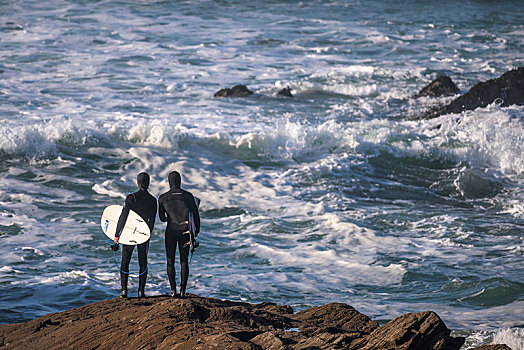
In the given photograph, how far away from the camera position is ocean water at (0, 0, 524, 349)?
30.8ft

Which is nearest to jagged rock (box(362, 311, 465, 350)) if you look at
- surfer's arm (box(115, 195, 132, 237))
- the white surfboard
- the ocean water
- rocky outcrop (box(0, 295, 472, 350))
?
rocky outcrop (box(0, 295, 472, 350))

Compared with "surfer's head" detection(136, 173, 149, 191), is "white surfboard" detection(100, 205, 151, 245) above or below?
below

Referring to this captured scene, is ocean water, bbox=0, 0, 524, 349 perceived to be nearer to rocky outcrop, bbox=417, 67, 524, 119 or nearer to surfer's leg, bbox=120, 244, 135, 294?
rocky outcrop, bbox=417, 67, 524, 119

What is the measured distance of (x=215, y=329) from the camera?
214 inches

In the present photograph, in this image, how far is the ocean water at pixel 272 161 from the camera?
9.38 meters

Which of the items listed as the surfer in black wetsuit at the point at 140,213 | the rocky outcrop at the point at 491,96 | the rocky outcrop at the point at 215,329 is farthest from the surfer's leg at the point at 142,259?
the rocky outcrop at the point at 491,96

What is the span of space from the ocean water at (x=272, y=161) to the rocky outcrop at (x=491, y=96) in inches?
16.7

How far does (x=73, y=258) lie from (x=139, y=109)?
10.9 metres

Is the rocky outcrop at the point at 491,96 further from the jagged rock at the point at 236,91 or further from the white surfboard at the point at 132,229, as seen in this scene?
the white surfboard at the point at 132,229

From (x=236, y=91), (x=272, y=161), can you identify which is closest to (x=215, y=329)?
(x=272, y=161)

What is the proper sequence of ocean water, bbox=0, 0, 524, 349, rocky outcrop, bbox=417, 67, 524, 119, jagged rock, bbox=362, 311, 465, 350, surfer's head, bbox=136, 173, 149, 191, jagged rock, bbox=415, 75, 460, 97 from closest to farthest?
1. jagged rock, bbox=362, 311, 465, 350
2. surfer's head, bbox=136, 173, 149, 191
3. ocean water, bbox=0, 0, 524, 349
4. rocky outcrop, bbox=417, 67, 524, 119
5. jagged rock, bbox=415, 75, 460, 97

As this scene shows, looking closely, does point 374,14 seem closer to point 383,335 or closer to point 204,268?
point 204,268

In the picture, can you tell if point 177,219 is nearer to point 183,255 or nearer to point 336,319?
point 183,255

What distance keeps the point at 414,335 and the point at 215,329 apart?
1571 mm
